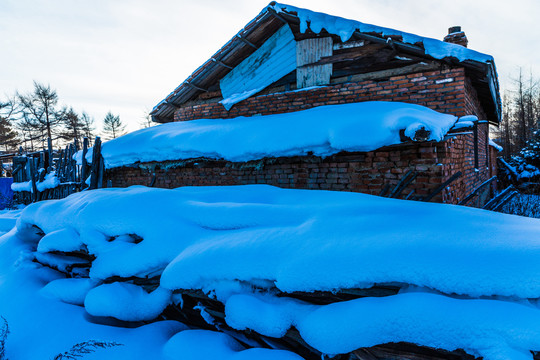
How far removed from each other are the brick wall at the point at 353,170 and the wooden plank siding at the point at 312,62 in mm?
2036

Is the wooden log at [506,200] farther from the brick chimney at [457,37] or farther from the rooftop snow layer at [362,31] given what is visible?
the brick chimney at [457,37]

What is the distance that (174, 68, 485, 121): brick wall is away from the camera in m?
4.53

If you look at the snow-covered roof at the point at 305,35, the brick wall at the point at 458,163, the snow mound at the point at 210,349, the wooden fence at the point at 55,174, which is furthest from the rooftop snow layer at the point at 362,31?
the wooden fence at the point at 55,174

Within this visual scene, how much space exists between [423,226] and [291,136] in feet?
9.00

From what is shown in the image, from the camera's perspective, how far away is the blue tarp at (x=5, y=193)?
416 inches

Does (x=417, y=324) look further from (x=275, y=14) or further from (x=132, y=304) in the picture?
(x=275, y=14)

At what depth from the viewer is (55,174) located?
28.1 ft

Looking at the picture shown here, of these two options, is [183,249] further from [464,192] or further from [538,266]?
[464,192]

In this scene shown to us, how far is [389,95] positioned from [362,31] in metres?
1.22

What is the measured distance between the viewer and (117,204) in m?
2.93

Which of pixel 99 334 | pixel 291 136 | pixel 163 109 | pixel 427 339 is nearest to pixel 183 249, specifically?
pixel 99 334

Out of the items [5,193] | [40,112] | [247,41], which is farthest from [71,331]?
[40,112]

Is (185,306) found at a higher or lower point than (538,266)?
lower

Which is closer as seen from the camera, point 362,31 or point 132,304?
point 132,304
